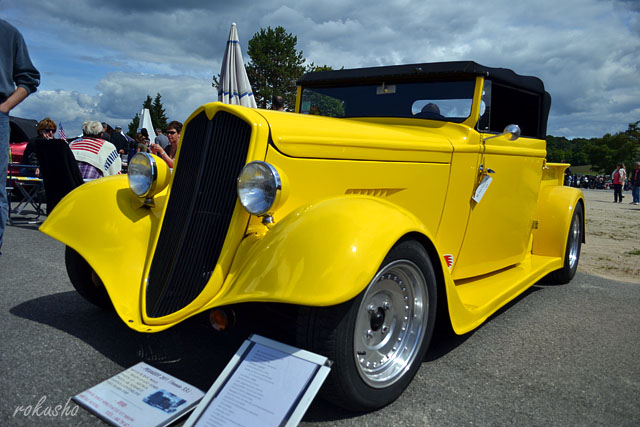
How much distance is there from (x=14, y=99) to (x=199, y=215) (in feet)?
7.96

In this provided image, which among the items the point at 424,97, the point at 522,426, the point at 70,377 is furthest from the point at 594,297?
the point at 70,377

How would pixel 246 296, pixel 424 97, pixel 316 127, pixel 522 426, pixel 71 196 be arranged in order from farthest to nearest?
pixel 424 97, pixel 71 196, pixel 316 127, pixel 522 426, pixel 246 296

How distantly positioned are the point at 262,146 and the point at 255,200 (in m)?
0.28

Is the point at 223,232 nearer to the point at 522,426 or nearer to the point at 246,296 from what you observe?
the point at 246,296

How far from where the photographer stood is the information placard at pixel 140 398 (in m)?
1.72

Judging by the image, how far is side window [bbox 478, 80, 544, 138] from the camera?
10.5 ft

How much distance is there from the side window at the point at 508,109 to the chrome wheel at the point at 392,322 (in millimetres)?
1507

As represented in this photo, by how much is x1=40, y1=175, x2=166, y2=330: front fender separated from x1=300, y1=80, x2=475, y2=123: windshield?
1.58 meters

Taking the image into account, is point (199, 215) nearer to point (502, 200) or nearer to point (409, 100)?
point (409, 100)

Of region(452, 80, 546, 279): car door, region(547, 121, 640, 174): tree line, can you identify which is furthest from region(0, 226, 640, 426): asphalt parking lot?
region(547, 121, 640, 174): tree line

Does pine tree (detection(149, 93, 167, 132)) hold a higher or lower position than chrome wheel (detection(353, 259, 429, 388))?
higher

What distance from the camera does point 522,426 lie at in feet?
6.13

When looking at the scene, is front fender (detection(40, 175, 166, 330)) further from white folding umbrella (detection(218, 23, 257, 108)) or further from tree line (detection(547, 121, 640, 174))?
tree line (detection(547, 121, 640, 174))

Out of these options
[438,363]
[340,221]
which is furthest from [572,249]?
[340,221]
